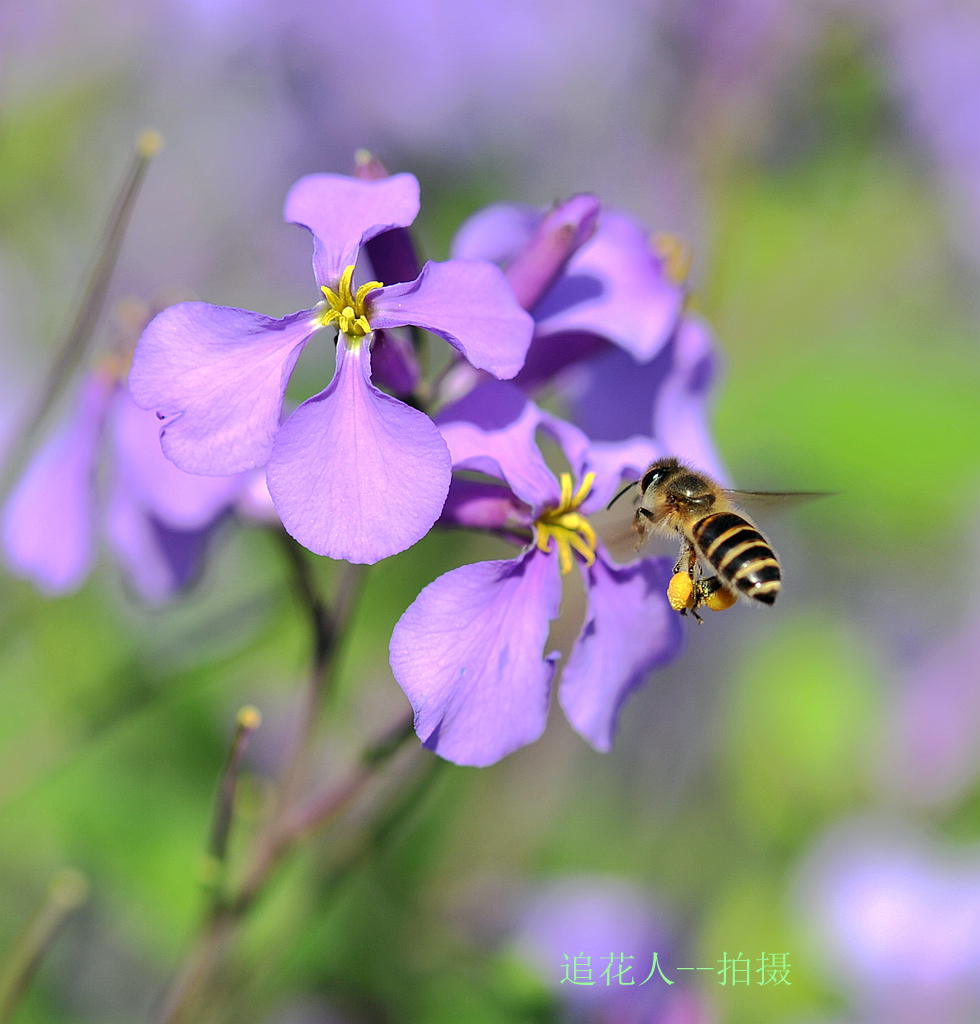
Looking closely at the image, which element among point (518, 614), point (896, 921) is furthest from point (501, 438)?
point (896, 921)

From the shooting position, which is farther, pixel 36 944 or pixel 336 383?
pixel 36 944

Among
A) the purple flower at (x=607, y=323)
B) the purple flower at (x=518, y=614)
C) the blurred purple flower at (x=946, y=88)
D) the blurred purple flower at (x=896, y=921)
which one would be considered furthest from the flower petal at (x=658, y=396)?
the blurred purple flower at (x=946, y=88)

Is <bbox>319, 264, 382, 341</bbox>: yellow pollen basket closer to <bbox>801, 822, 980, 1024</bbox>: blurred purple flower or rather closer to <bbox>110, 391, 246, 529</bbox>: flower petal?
<bbox>110, 391, 246, 529</bbox>: flower petal

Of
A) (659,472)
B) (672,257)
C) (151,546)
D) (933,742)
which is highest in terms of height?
(672,257)

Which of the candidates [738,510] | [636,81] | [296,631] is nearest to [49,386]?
[738,510]

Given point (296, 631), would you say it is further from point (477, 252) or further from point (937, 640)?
point (937, 640)

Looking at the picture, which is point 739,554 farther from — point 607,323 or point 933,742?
point 933,742

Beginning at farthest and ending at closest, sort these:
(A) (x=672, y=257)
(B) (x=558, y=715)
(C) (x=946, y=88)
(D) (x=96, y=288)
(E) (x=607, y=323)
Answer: (C) (x=946, y=88) → (B) (x=558, y=715) → (A) (x=672, y=257) → (D) (x=96, y=288) → (E) (x=607, y=323)
